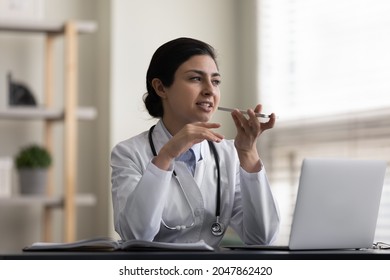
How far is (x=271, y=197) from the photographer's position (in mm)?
2105

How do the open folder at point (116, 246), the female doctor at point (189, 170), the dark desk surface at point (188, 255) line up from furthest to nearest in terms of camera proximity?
the female doctor at point (189, 170)
the open folder at point (116, 246)
the dark desk surface at point (188, 255)

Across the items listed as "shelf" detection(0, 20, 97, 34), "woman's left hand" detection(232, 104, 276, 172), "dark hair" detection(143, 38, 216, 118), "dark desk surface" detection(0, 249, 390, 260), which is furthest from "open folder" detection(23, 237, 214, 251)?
"shelf" detection(0, 20, 97, 34)

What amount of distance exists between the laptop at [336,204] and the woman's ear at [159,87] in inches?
30.8

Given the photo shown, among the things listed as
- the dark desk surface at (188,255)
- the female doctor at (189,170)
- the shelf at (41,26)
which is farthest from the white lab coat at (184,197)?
the shelf at (41,26)

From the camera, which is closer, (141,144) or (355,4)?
(141,144)

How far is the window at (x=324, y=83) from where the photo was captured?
354 cm

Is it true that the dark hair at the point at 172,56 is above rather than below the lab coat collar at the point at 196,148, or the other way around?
above

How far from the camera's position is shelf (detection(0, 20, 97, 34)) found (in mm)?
4023

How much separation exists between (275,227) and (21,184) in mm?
2266

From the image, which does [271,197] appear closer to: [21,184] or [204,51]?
[204,51]

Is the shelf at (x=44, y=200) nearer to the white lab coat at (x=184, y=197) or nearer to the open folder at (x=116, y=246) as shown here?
the white lab coat at (x=184, y=197)

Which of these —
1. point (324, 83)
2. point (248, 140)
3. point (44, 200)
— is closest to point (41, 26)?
point (44, 200)
